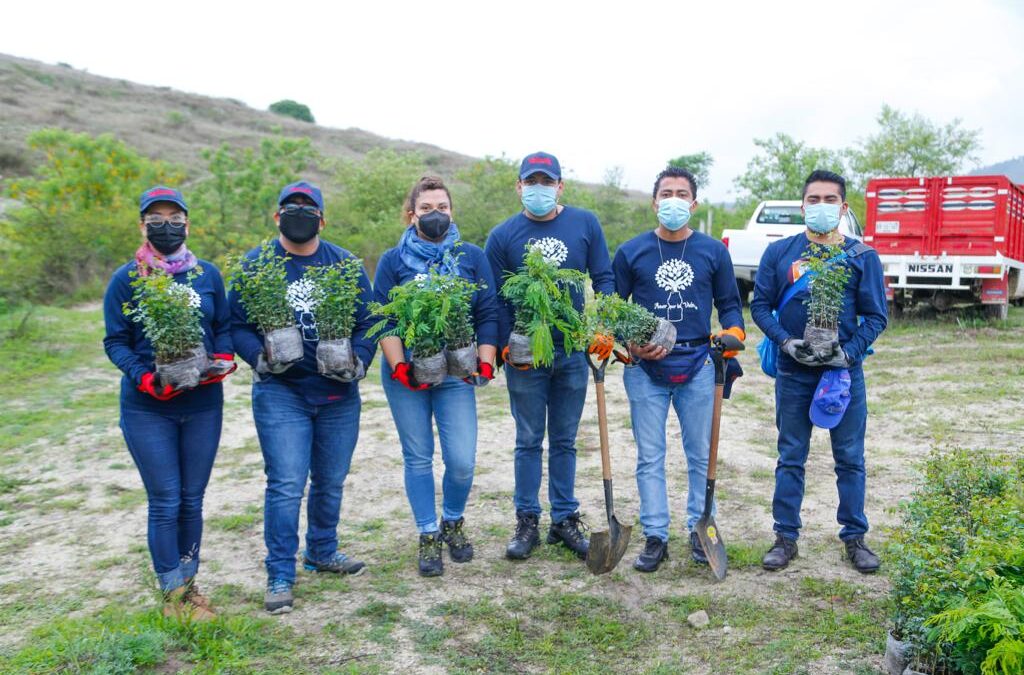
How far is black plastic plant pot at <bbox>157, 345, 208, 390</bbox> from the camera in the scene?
12.3 ft

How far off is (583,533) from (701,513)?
708mm

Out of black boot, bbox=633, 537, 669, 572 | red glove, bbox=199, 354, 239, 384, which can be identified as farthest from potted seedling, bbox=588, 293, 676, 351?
red glove, bbox=199, 354, 239, 384

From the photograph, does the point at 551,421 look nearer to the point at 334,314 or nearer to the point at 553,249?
the point at 553,249

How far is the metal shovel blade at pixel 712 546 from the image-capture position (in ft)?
14.7

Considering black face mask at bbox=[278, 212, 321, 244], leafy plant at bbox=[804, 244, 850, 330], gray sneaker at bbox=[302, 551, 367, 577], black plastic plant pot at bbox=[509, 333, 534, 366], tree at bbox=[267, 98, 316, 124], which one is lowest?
gray sneaker at bbox=[302, 551, 367, 577]

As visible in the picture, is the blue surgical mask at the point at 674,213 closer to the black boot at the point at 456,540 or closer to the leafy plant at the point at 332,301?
the leafy plant at the point at 332,301

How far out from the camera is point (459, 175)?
31688 mm

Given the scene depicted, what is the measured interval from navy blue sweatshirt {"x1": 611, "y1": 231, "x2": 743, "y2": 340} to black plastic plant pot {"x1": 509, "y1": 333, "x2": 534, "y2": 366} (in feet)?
2.40

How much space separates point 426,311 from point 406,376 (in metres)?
0.37

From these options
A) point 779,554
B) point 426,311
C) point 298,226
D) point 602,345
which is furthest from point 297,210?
point 779,554

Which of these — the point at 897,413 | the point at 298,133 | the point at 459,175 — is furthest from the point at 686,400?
the point at 298,133

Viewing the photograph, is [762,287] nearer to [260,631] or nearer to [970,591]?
[970,591]

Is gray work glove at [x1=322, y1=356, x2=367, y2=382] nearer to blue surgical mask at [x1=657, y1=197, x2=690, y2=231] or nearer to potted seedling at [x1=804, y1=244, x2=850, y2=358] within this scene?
blue surgical mask at [x1=657, y1=197, x2=690, y2=231]

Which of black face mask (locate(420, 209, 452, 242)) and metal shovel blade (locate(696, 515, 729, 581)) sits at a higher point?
black face mask (locate(420, 209, 452, 242))
